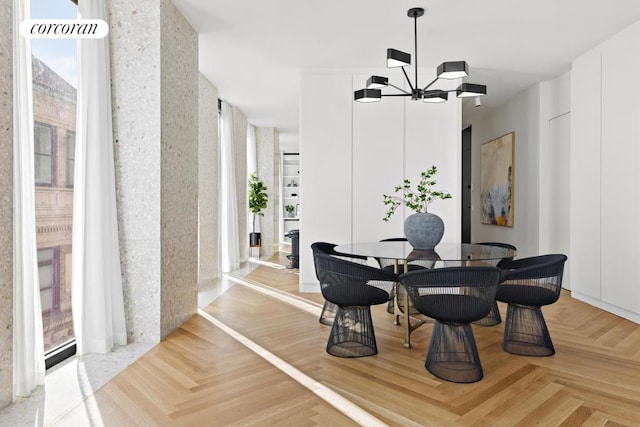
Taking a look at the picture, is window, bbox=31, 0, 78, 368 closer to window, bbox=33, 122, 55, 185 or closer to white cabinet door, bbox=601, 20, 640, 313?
window, bbox=33, 122, 55, 185

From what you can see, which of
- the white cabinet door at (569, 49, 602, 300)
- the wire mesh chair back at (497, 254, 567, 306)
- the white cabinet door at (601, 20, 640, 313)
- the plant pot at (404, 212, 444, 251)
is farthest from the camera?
the white cabinet door at (569, 49, 602, 300)

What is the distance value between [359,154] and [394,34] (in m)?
1.59

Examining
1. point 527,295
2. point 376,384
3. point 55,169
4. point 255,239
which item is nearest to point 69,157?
point 55,169

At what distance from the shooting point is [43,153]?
284 cm

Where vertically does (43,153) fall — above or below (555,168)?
below

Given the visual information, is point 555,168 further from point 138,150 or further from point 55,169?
point 55,169

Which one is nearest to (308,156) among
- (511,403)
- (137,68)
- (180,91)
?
(180,91)

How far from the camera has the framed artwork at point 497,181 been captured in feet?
23.4

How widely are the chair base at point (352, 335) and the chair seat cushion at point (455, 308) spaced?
1.97ft

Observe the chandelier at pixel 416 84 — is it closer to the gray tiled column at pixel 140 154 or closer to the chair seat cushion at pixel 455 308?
the chair seat cushion at pixel 455 308

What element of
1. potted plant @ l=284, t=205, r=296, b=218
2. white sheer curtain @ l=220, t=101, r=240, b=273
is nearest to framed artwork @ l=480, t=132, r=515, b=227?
white sheer curtain @ l=220, t=101, r=240, b=273

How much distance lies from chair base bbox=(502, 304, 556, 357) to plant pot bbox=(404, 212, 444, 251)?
2.58ft

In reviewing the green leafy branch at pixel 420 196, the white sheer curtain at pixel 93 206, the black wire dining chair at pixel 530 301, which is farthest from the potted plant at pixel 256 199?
the black wire dining chair at pixel 530 301

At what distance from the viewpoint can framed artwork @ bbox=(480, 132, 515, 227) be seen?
7.13 meters
